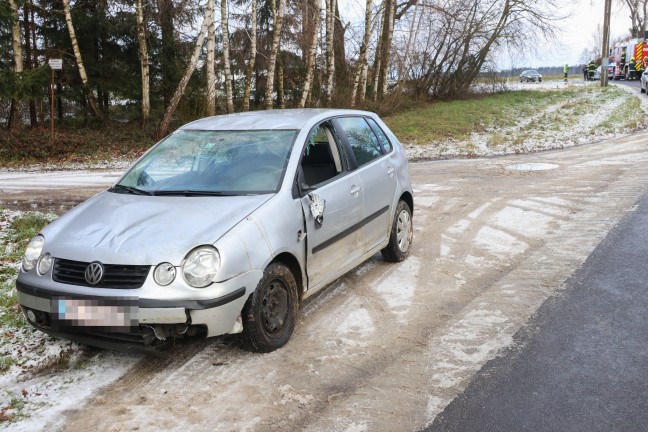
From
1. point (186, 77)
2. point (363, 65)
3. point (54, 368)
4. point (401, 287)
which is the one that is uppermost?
point (363, 65)

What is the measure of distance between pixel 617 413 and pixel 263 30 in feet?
77.0

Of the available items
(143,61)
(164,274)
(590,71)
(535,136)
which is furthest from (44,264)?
(590,71)

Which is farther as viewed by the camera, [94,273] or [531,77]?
[531,77]

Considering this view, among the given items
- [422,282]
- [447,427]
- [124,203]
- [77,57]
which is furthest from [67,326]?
[77,57]

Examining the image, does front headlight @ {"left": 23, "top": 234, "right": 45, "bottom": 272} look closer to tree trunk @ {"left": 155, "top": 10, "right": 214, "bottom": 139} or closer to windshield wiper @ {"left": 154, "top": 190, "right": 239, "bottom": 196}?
windshield wiper @ {"left": 154, "top": 190, "right": 239, "bottom": 196}

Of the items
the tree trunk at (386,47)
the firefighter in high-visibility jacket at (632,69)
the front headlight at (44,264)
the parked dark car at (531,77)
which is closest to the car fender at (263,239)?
the front headlight at (44,264)

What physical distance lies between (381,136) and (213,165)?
7.17 feet

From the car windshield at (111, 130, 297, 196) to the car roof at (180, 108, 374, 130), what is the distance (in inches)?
3.7

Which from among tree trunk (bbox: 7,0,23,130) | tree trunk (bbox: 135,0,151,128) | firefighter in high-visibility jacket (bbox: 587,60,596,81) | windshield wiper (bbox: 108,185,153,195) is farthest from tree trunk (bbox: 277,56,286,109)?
firefighter in high-visibility jacket (bbox: 587,60,596,81)

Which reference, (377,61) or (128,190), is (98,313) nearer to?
(128,190)

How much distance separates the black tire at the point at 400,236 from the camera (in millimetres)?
6402

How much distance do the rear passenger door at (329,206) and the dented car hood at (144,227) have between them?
50cm

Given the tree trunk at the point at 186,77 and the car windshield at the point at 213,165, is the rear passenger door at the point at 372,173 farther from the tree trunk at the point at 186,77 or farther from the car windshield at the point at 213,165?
the tree trunk at the point at 186,77

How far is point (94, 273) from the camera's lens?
3.85 meters
